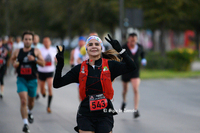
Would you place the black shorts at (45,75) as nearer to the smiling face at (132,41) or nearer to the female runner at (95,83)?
the smiling face at (132,41)

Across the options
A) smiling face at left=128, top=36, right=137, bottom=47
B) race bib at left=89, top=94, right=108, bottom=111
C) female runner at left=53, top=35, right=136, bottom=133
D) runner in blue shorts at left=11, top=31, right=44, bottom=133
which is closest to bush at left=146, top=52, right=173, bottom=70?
smiling face at left=128, top=36, right=137, bottom=47

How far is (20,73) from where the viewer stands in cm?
748

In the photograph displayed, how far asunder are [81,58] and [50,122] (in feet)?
6.31

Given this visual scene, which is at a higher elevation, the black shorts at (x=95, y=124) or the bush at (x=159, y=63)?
the black shorts at (x=95, y=124)

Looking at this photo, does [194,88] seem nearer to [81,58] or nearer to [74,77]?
[81,58]

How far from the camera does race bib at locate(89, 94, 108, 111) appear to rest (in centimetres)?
424

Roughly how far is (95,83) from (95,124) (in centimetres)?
47

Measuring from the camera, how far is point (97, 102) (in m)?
4.24

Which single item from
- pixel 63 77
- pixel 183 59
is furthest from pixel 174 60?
pixel 63 77

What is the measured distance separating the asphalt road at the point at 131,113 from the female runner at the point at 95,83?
295 centimetres

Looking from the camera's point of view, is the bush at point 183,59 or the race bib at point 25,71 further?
the bush at point 183,59

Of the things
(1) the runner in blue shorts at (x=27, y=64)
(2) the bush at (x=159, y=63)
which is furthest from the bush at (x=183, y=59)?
(1) the runner in blue shorts at (x=27, y=64)

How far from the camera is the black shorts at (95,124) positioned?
419 cm

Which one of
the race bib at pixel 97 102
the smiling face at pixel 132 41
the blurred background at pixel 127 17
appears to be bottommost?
the race bib at pixel 97 102
